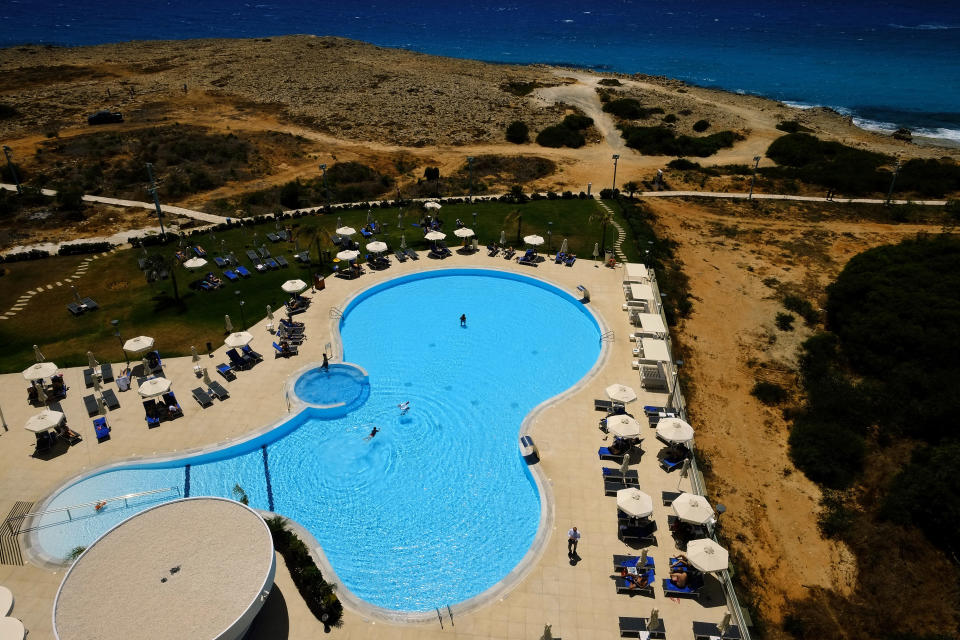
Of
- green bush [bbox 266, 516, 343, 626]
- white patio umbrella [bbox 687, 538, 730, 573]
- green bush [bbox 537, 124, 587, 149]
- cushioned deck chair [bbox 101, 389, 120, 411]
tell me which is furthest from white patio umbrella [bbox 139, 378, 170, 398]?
green bush [bbox 537, 124, 587, 149]

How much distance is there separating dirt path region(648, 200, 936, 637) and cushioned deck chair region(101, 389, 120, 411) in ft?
91.3

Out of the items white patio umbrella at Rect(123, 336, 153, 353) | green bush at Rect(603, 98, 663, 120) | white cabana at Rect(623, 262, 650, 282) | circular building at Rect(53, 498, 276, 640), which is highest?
green bush at Rect(603, 98, 663, 120)

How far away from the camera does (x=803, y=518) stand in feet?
72.8

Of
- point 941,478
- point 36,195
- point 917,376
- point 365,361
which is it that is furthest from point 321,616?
point 36,195

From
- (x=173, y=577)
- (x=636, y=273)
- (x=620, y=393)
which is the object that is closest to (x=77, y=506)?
(x=173, y=577)

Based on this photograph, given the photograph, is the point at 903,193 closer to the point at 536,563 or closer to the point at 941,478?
Result: the point at 941,478

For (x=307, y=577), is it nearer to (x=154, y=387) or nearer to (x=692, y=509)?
(x=154, y=387)

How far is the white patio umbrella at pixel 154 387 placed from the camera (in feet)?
Answer: 81.2

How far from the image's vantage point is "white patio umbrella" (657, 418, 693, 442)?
2252 centimetres

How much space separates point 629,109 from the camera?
271ft

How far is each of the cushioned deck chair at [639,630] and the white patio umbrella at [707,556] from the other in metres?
2.33

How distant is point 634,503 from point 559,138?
197 ft

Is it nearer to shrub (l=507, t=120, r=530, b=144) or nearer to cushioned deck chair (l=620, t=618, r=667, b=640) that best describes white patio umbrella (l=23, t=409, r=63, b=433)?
cushioned deck chair (l=620, t=618, r=667, b=640)

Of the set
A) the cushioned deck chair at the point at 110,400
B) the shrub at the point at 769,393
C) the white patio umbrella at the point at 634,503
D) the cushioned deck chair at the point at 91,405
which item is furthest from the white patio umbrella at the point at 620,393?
the cushioned deck chair at the point at 91,405
